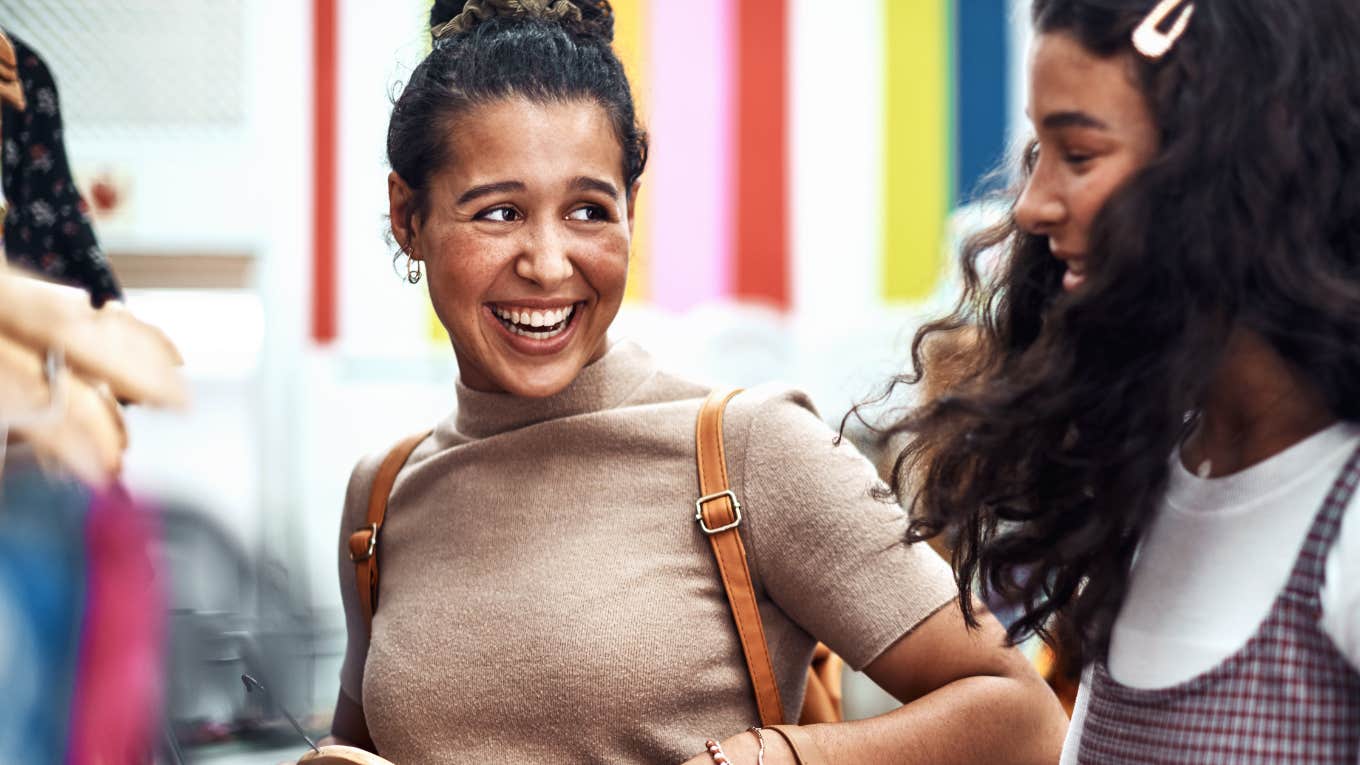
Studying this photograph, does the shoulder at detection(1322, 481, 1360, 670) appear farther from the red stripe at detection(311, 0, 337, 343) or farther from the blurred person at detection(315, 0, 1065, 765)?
the red stripe at detection(311, 0, 337, 343)

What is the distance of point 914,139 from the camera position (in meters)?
5.51

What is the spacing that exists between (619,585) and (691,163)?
408 centimetres

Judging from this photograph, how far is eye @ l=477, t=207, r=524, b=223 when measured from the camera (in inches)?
70.6

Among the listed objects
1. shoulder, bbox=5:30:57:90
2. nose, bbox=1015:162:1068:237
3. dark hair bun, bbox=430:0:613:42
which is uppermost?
dark hair bun, bbox=430:0:613:42

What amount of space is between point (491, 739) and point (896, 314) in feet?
13.4

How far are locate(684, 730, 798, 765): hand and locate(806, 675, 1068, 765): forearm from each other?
0.04 m

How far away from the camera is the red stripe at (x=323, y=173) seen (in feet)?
17.8

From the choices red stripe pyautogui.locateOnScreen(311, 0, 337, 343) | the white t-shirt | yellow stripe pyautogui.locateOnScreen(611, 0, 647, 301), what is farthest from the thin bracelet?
red stripe pyautogui.locateOnScreen(311, 0, 337, 343)

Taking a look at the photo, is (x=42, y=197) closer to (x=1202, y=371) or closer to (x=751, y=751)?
(x=751, y=751)

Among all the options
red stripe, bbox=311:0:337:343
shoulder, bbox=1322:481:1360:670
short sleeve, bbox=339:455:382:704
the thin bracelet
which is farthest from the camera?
red stripe, bbox=311:0:337:343

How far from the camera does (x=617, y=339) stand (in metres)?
1.95

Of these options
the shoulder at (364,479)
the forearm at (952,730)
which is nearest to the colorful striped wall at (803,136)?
the shoulder at (364,479)

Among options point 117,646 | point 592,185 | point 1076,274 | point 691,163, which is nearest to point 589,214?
point 592,185

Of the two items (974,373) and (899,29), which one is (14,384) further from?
(899,29)
